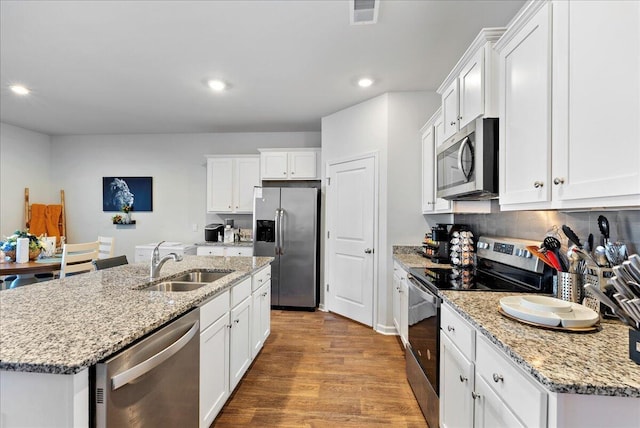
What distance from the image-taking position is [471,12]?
2.10 metres

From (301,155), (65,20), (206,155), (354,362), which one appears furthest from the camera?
(206,155)

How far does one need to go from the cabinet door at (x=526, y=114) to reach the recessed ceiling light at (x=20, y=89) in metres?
4.64

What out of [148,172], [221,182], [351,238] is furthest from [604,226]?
[148,172]

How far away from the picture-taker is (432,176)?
300 cm

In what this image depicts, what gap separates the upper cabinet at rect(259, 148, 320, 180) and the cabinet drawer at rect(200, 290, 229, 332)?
9.31 feet

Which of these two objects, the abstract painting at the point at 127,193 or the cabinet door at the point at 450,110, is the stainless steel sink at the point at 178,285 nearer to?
the cabinet door at the point at 450,110

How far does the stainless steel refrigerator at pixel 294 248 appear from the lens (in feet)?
13.8

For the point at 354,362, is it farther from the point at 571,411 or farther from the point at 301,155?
the point at 301,155

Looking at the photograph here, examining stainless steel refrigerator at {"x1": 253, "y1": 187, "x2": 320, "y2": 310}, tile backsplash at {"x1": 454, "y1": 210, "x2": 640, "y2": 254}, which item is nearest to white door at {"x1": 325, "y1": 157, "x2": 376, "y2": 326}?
stainless steel refrigerator at {"x1": 253, "y1": 187, "x2": 320, "y2": 310}

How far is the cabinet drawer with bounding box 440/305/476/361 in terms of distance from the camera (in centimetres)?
127

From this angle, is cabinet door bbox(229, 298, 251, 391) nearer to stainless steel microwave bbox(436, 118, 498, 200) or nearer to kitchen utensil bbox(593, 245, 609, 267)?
stainless steel microwave bbox(436, 118, 498, 200)

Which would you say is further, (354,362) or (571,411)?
(354,362)

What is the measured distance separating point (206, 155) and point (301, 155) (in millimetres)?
1571

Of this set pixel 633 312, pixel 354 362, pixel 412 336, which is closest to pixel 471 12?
pixel 633 312
